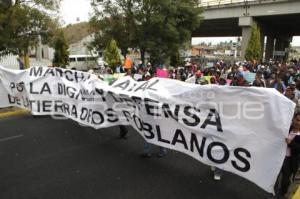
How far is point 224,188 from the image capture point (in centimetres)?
581

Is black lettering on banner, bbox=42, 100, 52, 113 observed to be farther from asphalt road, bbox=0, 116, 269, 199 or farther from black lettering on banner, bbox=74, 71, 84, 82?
black lettering on banner, bbox=74, 71, 84, 82

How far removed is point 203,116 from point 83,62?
32.4 metres

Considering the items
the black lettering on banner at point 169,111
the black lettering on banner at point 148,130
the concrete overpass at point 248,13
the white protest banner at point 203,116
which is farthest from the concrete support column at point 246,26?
the black lettering on banner at point 169,111

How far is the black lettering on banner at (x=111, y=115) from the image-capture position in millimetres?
7410

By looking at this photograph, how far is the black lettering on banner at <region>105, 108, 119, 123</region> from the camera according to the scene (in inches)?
292

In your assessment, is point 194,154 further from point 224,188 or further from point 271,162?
point 271,162

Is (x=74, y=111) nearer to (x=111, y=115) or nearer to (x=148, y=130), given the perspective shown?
(x=111, y=115)

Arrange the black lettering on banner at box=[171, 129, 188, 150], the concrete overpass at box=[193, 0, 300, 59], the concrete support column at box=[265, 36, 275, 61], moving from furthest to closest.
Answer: the concrete support column at box=[265, 36, 275, 61]
the concrete overpass at box=[193, 0, 300, 59]
the black lettering on banner at box=[171, 129, 188, 150]

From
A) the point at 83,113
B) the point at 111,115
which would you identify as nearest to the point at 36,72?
the point at 83,113

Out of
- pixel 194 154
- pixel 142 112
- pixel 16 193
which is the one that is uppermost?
pixel 142 112

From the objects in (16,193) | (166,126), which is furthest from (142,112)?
(16,193)

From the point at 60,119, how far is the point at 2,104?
1.94 metres

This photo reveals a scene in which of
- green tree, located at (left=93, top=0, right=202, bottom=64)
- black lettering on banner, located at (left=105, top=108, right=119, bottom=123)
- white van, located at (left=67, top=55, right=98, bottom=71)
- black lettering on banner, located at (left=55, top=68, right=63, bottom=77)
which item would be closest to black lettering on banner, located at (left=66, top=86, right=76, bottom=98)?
black lettering on banner, located at (left=55, top=68, right=63, bottom=77)

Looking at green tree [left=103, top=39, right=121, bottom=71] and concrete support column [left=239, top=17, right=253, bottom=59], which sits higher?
concrete support column [left=239, top=17, right=253, bottom=59]
